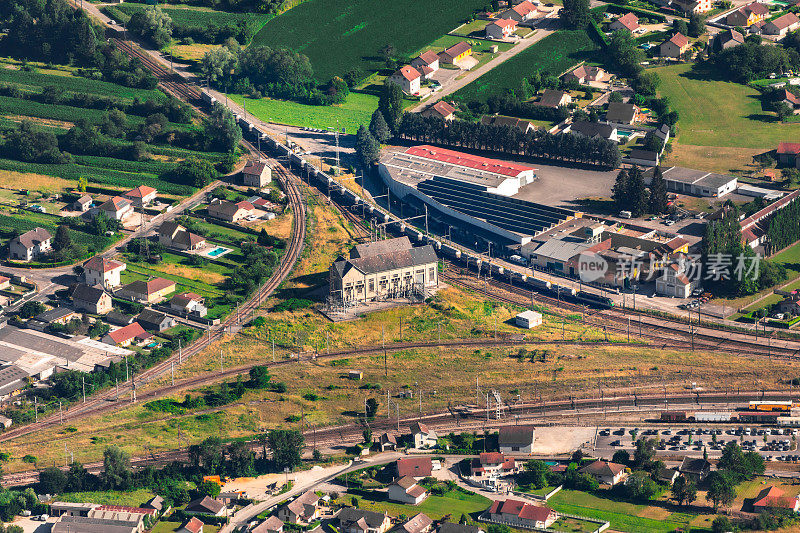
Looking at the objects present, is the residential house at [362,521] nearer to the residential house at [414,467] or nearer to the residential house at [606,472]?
the residential house at [414,467]

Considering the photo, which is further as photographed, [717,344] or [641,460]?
[717,344]

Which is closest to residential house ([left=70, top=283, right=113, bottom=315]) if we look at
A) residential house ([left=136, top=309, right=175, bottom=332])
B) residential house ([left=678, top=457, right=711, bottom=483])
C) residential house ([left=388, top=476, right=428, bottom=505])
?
residential house ([left=136, top=309, right=175, bottom=332])

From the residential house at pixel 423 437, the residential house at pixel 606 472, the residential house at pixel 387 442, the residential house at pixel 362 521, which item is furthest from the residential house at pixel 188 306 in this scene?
the residential house at pixel 606 472

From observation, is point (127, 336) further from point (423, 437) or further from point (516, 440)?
point (516, 440)

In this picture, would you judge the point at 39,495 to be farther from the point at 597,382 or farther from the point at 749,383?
the point at 749,383

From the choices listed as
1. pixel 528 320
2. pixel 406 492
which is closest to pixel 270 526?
pixel 406 492

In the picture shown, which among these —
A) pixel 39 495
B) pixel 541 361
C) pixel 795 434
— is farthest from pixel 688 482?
pixel 39 495
